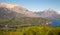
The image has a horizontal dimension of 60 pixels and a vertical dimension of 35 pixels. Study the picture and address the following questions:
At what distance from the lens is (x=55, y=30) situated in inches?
610

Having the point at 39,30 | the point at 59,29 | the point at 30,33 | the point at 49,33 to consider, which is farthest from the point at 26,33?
the point at 59,29

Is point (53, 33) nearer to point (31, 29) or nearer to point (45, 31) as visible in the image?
point (45, 31)

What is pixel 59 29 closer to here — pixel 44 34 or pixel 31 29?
pixel 44 34

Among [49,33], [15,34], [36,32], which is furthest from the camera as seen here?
[15,34]

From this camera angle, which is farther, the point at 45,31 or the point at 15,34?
the point at 15,34

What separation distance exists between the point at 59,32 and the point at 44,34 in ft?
5.55

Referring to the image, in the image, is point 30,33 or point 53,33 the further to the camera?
point 30,33

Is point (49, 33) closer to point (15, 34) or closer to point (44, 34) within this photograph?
point (44, 34)

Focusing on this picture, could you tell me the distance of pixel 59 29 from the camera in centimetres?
1582

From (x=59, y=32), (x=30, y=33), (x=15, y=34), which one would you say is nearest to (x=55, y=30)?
(x=59, y=32)

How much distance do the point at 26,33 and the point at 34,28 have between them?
3.85 ft

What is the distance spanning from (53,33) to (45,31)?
103 cm

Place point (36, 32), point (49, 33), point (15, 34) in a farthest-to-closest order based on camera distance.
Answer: point (15, 34), point (36, 32), point (49, 33)

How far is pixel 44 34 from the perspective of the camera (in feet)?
50.0
